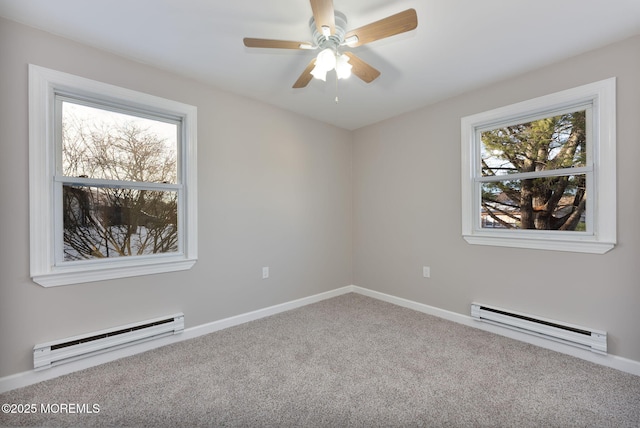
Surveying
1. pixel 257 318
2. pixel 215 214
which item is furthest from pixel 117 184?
pixel 257 318

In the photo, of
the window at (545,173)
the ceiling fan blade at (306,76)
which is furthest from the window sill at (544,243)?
the ceiling fan blade at (306,76)

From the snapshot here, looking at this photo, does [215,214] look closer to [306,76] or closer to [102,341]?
[102,341]

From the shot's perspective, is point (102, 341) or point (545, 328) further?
point (545, 328)

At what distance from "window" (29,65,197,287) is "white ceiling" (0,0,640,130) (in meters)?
0.38

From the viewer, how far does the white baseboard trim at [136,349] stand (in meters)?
1.78

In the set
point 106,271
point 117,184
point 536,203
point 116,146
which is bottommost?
point 106,271

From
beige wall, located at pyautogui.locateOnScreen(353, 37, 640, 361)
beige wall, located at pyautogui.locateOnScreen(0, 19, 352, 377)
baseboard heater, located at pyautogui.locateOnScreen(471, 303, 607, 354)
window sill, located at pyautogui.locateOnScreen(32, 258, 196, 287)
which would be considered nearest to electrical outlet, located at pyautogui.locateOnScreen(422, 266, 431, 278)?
beige wall, located at pyautogui.locateOnScreen(353, 37, 640, 361)

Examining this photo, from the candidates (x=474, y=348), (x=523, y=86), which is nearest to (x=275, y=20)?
(x=523, y=86)

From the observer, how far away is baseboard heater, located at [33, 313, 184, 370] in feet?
6.02

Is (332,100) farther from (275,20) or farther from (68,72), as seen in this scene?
(68,72)

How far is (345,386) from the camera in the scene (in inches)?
70.4

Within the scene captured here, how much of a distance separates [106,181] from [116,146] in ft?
1.02

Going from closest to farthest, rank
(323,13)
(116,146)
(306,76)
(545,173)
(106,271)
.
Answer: (323,13), (306,76), (106,271), (116,146), (545,173)

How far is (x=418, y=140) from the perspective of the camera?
125 inches
